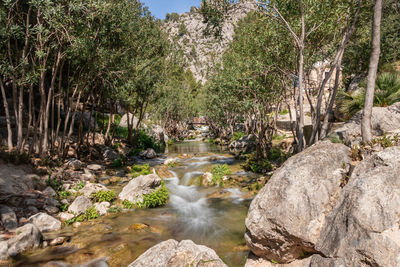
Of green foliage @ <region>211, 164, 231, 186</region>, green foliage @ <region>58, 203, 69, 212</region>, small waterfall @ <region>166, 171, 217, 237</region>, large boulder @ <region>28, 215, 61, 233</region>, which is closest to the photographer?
large boulder @ <region>28, 215, 61, 233</region>

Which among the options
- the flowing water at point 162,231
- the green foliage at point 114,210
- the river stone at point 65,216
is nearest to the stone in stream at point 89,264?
the flowing water at point 162,231

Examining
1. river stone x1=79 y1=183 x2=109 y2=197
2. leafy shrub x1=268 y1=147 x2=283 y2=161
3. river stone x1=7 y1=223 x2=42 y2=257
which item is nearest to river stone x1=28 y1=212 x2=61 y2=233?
river stone x1=7 y1=223 x2=42 y2=257

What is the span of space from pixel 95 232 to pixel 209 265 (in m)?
6.03

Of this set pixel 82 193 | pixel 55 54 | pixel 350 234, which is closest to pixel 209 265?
pixel 350 234

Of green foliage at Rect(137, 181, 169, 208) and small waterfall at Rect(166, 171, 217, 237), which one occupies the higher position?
green foliage at Rect(137, 181, 169, 208)

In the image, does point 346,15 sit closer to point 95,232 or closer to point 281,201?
point 281,201

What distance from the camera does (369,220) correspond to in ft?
16.6

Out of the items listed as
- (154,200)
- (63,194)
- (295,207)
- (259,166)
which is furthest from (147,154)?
(295,207)

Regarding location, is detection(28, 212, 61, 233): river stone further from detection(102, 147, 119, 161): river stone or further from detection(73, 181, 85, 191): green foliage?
detection(102, 147, 119, 161): river stone

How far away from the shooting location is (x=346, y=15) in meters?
12.1

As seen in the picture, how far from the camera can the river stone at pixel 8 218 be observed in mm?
8956

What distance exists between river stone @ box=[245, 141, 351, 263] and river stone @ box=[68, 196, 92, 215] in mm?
8478

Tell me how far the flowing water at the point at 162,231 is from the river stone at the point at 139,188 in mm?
1095

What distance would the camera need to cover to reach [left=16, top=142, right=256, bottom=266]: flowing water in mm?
8203
